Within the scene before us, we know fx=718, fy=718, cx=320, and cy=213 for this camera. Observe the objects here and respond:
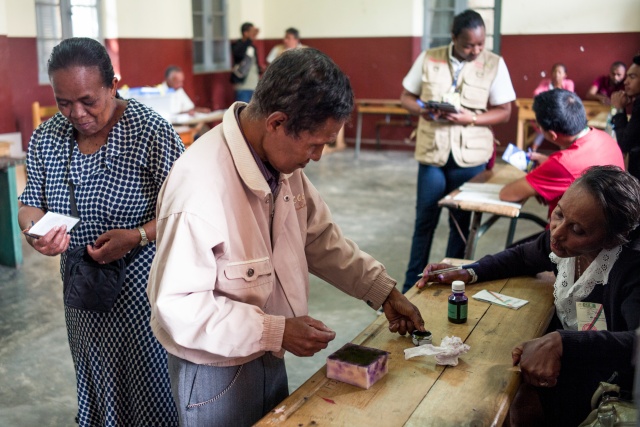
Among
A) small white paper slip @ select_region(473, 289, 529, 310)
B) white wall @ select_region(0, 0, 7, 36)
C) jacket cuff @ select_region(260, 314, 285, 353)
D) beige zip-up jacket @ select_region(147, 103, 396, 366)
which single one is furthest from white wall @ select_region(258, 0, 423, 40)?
jacket cuff @ select_region(260, 314, 285, 353)

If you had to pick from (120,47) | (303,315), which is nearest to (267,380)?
(303,315)

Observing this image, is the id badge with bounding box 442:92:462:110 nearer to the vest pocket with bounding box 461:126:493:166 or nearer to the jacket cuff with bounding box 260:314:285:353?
the vest pocket with bounding box 461:126:493:166

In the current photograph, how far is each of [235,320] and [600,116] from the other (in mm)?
7907

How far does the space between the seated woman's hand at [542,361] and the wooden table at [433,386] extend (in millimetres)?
37

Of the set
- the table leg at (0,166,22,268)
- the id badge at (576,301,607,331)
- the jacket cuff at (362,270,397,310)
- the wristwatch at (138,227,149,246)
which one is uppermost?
the wristwatch at (138,227,149,246)

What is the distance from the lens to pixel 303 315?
6.02ft

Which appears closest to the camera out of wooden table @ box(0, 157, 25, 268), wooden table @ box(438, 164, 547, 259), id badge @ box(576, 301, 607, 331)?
id badge @ box(576, 301, 607, 331)

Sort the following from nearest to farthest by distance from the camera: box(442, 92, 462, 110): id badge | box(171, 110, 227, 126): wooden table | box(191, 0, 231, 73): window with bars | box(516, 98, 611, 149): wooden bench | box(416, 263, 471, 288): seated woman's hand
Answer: box(416, 263, 471, 288): seated woman's hand
box(442, 92, 462, 110): id badge
box(171, 110, 227, 126): wooden table
box(516, 98, 611, 149): wooden bench
box(191, 0, 231, 73): window with bars

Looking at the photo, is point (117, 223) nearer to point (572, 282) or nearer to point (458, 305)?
point (458, 305)

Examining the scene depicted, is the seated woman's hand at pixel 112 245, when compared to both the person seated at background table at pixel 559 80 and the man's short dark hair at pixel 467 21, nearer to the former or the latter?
the man's short dark hair at pixel 467 21

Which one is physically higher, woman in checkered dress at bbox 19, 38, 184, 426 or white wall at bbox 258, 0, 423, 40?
white wall at bbox 258, 0, 423, 40

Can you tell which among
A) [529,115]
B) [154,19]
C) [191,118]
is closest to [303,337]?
[191,118]

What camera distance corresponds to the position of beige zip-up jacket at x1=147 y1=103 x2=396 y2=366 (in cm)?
157

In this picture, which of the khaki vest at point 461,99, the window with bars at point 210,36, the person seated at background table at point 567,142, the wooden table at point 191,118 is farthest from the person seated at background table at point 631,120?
the window with bars at point 210,36
